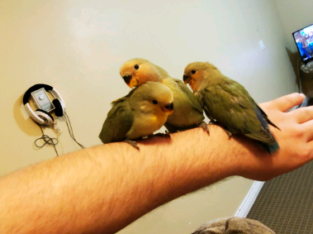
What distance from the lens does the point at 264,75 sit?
275 cm

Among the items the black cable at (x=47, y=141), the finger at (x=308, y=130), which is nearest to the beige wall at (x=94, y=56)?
the black cable at (x=47, y=141)

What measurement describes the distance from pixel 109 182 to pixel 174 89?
1.18 ft

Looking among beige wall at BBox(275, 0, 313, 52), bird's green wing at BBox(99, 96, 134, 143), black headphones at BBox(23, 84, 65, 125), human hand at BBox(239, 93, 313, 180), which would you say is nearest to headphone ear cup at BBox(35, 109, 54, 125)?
black headphones at BBox(23, 84, 65, 125)

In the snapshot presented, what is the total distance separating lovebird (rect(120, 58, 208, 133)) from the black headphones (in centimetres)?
48

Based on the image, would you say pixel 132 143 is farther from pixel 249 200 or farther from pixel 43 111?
pixel 249 200

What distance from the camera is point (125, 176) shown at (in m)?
0.52

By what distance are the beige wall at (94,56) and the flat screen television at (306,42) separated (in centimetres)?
202

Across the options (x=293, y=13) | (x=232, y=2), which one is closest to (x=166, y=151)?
(x=232, y=2)

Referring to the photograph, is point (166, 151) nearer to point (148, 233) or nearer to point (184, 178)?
point (184, 178)

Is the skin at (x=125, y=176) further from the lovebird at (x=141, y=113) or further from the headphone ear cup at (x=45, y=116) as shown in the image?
the headphone ear cup at (x=45, y=116)

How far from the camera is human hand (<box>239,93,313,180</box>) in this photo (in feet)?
2.33

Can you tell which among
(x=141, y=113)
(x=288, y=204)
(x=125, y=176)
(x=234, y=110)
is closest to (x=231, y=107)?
(x=234, y=110)

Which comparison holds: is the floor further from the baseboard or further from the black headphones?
the black headphones

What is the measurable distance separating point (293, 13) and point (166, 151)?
409 centimetres
